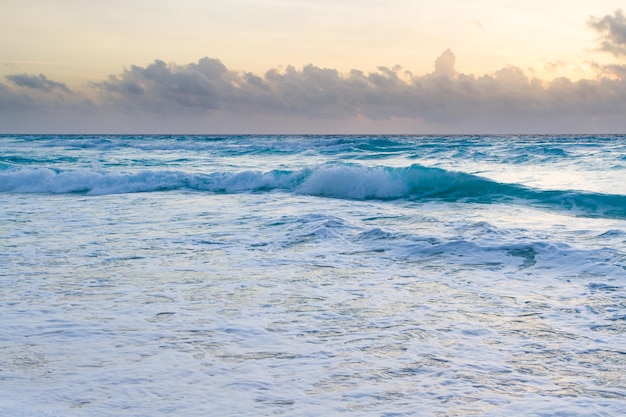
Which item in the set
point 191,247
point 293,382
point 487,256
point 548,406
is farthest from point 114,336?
point 487,256

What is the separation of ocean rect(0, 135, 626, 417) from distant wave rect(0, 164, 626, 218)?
2625 mm

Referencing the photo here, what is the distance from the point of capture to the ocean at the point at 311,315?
3.16 m

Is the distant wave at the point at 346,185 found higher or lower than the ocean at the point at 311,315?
higher

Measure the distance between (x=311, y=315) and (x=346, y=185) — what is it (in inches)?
467

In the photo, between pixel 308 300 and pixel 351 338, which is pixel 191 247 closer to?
pixel 308 300

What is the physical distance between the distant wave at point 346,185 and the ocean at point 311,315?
2.62 m

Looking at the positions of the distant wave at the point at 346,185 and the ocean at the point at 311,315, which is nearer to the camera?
the ocean at the point at 311,315

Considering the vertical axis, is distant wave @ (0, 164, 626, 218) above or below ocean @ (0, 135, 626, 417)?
above

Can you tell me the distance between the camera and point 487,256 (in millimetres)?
6867

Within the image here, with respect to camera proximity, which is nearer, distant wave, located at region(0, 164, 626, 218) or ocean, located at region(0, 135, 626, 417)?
ocean, located at region(0, 135, 626, 417)

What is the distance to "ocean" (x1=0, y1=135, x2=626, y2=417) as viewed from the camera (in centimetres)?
316

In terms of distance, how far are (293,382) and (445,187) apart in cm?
1331

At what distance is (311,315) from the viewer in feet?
15.3

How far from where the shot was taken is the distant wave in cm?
1351
